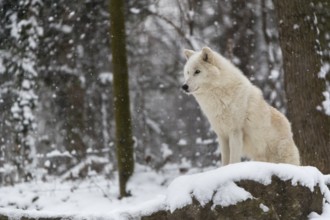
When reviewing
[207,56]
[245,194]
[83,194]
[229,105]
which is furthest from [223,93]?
[83,194]

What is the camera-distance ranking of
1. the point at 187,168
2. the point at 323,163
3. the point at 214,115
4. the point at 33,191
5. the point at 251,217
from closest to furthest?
1. the point at 251,217
2. the point at 214,115
3. the point at 323,163
4. the point at 33,191
5. the point at 187,168

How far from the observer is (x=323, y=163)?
769 cm

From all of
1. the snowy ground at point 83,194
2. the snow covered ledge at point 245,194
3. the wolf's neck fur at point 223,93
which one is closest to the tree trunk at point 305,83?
the wolf's neck fur at point 223,93

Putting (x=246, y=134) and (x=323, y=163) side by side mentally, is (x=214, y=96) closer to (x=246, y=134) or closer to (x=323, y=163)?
(x=246, y=134)

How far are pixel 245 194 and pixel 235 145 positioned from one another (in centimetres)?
132

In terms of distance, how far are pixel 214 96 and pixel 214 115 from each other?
0.20m

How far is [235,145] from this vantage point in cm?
579

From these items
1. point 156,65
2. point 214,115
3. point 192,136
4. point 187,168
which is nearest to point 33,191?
point 187,168

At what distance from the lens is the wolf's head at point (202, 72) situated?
19.3ft

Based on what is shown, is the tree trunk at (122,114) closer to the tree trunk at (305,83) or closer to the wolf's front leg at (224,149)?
the tree trunk at (305,83)

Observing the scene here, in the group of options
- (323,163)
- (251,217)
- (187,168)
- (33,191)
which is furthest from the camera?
(187,168)

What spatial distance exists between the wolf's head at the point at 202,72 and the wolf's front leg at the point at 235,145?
574mm

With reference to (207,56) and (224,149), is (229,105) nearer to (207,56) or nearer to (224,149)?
(224,149)

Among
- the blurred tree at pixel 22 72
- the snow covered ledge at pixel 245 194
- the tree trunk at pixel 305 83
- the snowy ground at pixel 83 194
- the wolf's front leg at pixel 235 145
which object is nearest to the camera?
the snow covered ledge at pixel 245 194
